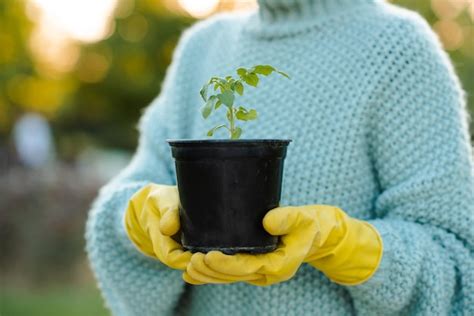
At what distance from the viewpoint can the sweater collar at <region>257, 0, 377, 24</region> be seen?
6.30 feet

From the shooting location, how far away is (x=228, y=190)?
56.4 inches

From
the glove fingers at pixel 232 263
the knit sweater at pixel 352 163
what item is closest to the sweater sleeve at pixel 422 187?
the knit sweater at pixel 352 163

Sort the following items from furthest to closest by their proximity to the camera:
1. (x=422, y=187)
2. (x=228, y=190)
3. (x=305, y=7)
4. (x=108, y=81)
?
(x=108, y=81), (x=305, y=7), (x=422, y=187), (x=228, y=190)

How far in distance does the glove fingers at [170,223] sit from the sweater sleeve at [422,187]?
0.43 meters

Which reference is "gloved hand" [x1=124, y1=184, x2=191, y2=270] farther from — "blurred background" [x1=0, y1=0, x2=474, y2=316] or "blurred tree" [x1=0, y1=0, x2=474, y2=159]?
"blurred tree" [x1=0, y1=0, x2=474, y2=159]

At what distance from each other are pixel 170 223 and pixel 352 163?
499mm

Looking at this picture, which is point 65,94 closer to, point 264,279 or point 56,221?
point 56,221

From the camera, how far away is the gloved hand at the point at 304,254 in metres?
1.45

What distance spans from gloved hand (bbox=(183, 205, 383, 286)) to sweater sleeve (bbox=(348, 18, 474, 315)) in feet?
0.20

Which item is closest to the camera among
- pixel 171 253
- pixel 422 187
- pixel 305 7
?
pixel 171 253

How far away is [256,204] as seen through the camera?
1.46m

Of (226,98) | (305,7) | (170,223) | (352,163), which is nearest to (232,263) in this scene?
(170,223)

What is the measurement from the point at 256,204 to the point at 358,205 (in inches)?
17.6

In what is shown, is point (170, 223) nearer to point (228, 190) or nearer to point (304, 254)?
point (228, 190)
